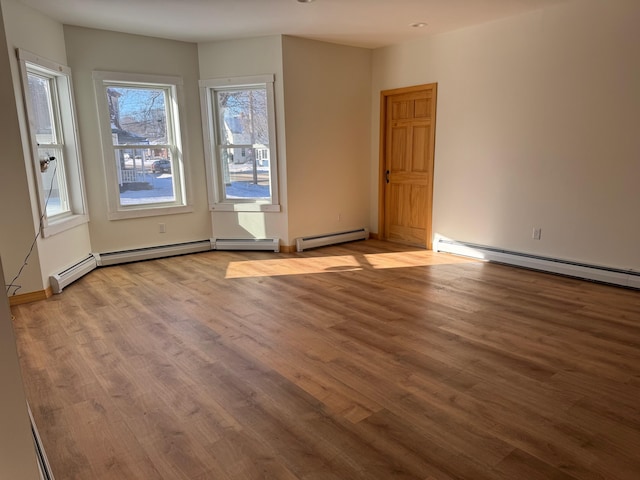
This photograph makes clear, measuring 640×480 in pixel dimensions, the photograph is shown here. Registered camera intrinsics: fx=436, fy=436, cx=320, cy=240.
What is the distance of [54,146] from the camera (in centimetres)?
470

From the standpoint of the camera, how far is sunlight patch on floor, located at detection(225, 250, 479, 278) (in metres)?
5.03

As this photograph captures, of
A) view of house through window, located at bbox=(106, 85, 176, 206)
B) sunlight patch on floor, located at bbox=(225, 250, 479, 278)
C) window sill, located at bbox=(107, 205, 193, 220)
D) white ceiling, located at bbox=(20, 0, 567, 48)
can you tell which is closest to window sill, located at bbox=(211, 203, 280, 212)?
window sill, located at bbox=(107, 205, 193, 220)

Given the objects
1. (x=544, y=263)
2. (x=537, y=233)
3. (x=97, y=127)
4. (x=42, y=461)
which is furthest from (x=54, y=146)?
(x=544, y=263)

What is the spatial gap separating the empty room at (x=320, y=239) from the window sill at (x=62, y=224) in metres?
0.05

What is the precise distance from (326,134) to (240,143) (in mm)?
1183

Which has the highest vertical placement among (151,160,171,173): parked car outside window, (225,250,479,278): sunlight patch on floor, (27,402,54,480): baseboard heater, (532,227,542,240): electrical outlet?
(151,160,171,173): parked car outside window

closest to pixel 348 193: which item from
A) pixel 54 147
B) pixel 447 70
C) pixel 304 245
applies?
pixel 304 245

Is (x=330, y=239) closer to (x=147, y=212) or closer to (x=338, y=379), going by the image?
(x=147, y=212)

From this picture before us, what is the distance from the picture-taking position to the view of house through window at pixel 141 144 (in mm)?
5344

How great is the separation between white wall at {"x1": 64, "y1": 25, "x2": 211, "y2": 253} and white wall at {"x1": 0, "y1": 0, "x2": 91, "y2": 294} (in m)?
0.55

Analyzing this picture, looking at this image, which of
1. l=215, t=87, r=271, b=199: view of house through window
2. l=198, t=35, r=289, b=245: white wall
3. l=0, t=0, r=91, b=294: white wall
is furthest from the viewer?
l=215, t=87, r=271, b=199: view of house through window

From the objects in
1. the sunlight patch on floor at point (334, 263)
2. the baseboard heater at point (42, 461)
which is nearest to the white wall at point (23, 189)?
the sunlight patch on floor at point (334, 263)

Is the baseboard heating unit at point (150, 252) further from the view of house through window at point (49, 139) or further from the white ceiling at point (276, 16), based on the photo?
the white ceiling at point (276, 16)

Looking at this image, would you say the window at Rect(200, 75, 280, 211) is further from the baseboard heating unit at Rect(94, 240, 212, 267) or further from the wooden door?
the wooden door
